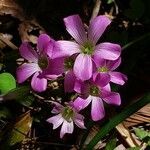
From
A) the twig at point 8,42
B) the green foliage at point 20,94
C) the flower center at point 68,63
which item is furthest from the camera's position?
the twig at point 8,42

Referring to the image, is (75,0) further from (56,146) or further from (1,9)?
(56,146)

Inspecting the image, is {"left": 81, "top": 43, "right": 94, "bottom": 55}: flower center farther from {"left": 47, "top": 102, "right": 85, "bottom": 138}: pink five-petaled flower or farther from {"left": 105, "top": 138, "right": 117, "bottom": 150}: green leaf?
{"left": 105, "top": 138, "right": 117, "bottom": 150}: green leaf

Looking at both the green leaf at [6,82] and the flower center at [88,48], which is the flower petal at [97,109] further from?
the green leaf at [6,82]

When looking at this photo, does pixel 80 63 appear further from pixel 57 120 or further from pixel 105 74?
pixel 57 120

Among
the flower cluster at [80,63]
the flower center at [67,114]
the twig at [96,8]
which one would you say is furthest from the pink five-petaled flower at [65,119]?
the twig at [96,8]

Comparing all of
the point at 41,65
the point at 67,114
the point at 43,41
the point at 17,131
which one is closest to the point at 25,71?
the point at 41,65

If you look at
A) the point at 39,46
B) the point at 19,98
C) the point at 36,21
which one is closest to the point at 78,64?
the point at 39,46

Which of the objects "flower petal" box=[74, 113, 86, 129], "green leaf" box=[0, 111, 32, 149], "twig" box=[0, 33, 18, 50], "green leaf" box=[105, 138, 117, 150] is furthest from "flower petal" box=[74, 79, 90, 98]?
"twig" box=[0, 33, 18, 50]
